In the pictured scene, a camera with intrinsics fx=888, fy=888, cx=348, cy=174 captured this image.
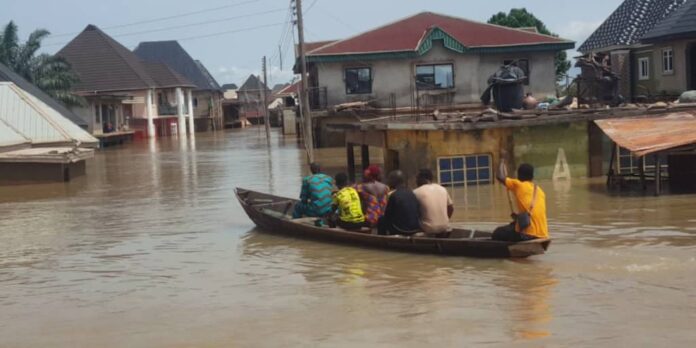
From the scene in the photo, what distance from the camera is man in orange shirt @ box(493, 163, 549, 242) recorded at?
38.0ft

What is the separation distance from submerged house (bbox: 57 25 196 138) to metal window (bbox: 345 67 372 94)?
67.7 feet

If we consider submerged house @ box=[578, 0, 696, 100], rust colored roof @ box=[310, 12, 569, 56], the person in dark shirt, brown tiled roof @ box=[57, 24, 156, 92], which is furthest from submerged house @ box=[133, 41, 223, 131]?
the person in dark shirt

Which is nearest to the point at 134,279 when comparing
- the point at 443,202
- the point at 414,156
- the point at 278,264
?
the point at 278,264

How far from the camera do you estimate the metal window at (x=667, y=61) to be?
32966mm

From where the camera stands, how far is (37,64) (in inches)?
2140

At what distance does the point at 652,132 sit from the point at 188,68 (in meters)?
71.2

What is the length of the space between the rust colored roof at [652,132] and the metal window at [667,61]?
12.7 m

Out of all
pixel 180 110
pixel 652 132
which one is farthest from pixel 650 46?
pixel 180 110

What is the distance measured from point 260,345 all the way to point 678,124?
14.0m

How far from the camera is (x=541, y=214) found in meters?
11.8

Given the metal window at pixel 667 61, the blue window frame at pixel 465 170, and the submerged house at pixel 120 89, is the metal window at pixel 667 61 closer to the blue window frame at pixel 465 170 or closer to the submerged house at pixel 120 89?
the blue window frame at pixel 465 170

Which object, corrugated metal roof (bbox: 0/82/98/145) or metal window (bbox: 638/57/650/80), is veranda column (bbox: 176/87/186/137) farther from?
metal window (bbox: 638/57/650/80)

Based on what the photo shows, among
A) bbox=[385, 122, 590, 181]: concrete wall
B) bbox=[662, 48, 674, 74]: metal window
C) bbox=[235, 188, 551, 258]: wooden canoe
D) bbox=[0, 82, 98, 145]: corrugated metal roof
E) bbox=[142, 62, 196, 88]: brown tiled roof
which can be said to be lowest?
bbox=[235, 188, 551, 258]: wooden canoe

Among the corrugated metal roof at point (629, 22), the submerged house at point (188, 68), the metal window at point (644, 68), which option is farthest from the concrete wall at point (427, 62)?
the submerged house at point (188, 68)
